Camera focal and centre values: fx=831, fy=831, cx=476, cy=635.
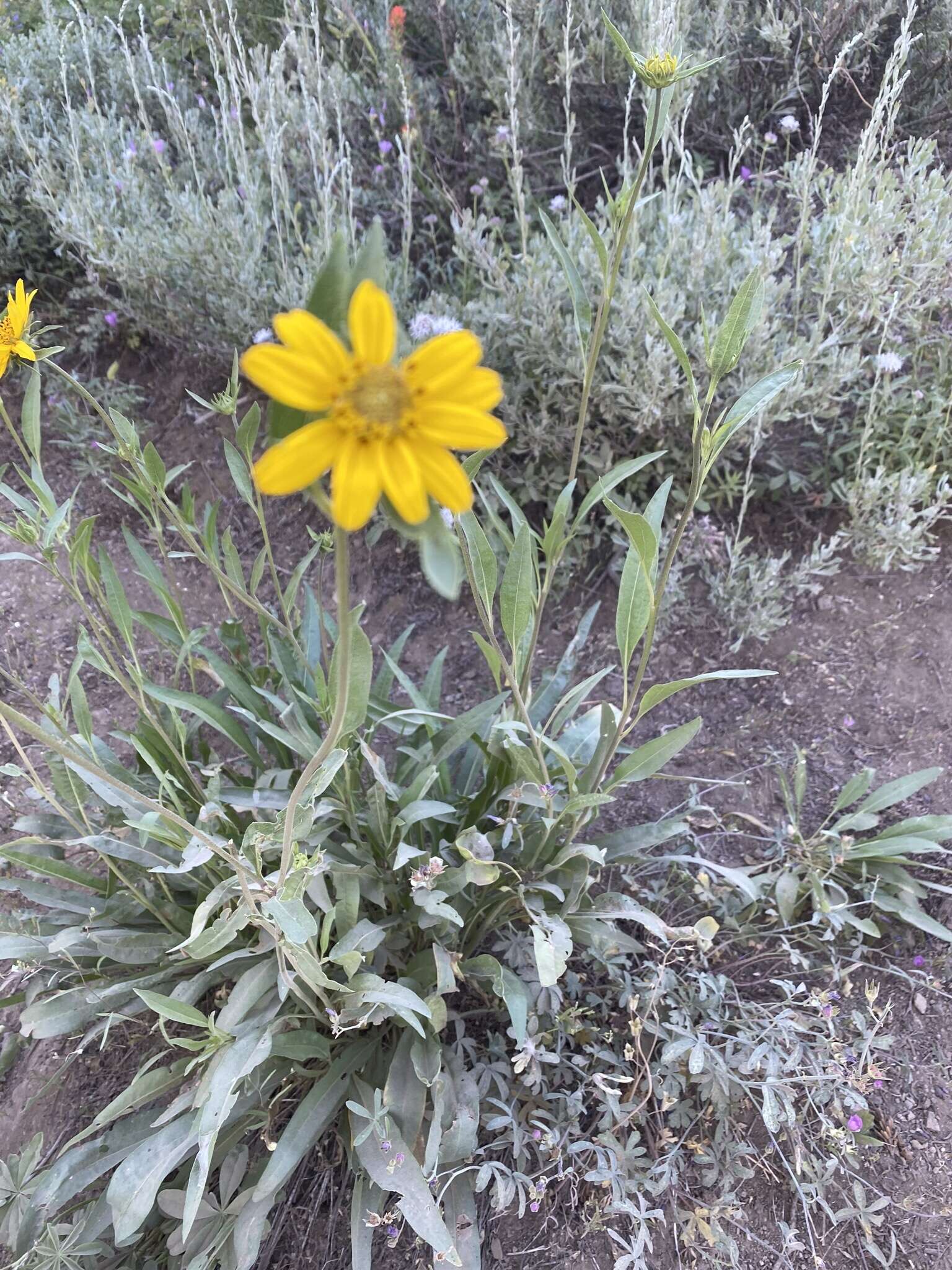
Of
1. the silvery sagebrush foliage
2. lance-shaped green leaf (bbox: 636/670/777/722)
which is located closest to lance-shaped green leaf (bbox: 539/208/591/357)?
the silvery sagebrush foliage

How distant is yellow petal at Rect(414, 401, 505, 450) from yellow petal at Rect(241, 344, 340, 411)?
2.7 inches

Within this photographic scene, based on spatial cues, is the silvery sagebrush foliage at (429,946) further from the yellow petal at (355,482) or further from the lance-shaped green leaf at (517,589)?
the yellow petal at (355,482)

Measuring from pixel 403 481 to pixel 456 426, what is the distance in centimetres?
7

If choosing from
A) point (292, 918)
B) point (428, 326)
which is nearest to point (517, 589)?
point (292, 918)

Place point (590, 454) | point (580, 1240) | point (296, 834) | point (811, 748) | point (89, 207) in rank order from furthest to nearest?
point (89, 207)
point (590, 454)
point (811, 748)
point (580, 1240)
point (296, 834)

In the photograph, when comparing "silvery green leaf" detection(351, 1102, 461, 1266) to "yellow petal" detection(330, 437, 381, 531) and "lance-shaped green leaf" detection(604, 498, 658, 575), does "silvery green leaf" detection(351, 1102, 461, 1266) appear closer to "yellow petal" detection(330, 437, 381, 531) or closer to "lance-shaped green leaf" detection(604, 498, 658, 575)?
"lance-shaped green leaf" detection(604, 498, 658, 575)

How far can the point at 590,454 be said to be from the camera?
2240mm

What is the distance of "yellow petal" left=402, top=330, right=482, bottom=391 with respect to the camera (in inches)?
24.2

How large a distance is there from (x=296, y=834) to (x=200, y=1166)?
1.54ft

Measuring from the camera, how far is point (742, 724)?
2037mm

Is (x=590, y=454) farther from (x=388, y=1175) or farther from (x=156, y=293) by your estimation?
(x=388, y=1175)

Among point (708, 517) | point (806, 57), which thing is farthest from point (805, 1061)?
point (806, 57)

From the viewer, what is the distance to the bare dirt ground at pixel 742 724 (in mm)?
1424

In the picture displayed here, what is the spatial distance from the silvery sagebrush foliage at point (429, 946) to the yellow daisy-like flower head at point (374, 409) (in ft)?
1.54
